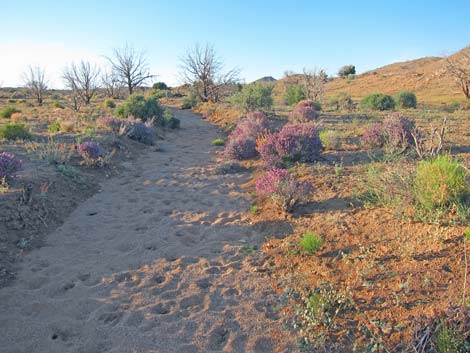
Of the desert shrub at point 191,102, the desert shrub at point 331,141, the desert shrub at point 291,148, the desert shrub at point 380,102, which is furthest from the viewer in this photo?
the desert shrub at point 191,102

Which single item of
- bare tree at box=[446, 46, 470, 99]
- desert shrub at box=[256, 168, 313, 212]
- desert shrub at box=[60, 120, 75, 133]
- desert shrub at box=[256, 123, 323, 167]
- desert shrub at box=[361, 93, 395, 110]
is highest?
bare tree at box=[446, 46, 470, 99]

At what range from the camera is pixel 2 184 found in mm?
5730

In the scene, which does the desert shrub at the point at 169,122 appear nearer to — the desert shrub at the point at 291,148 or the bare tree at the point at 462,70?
the desert shrub at the point at 291,148

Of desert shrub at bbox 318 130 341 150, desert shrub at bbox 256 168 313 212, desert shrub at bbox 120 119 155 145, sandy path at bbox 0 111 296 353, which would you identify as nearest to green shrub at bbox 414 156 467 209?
desert shrub at bbox 256 168 313 212

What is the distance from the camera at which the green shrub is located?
423 cm

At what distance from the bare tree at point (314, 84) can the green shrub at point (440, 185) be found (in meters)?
15.8

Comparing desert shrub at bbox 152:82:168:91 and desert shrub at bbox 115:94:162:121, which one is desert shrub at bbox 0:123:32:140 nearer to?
desert shrub at bbox 115:94:162:121

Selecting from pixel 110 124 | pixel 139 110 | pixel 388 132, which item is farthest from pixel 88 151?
pixel 139 110

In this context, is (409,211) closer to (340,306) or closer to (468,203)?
(468,203)

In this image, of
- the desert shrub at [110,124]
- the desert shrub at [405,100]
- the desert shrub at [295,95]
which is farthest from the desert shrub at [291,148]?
the desert shrub at [295,95]

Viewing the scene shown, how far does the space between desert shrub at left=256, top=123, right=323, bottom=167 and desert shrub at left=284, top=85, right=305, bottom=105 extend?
568 inches

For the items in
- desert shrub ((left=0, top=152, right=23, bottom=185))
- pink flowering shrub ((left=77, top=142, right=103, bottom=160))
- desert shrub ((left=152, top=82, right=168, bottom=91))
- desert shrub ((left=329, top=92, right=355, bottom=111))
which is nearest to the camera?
desert shrub ((left=0, top=152, right=23, bottom=185))

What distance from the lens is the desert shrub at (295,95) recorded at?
2206 centimetres

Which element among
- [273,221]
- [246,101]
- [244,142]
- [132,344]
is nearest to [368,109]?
[246,101]
